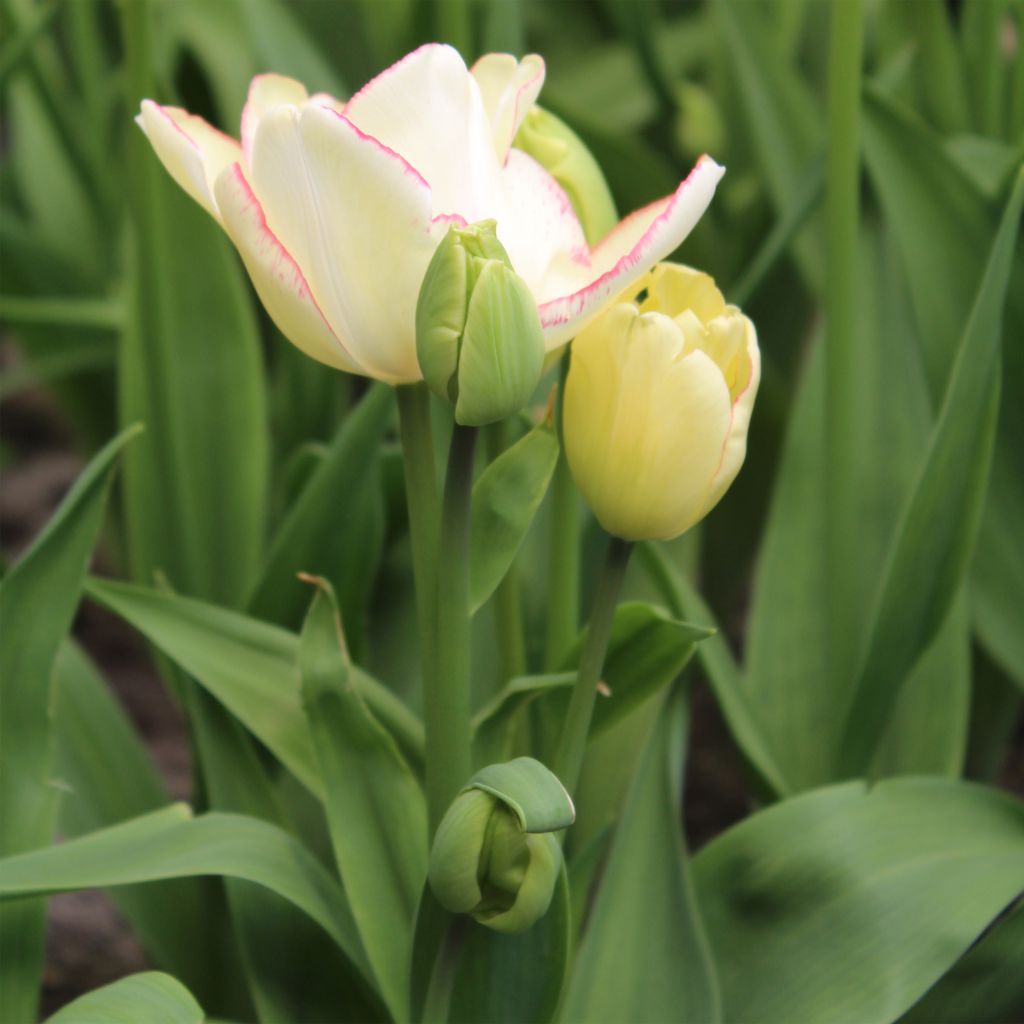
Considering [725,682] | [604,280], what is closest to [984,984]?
[725,682]

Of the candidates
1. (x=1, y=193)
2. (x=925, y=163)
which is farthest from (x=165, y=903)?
(x=1, y=193)

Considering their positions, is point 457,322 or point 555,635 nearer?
point 457,322

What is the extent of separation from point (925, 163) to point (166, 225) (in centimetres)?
48

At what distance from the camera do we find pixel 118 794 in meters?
0.78

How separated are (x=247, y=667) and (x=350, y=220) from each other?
0.28m

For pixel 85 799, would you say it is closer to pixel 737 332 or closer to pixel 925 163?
pixel 737 332

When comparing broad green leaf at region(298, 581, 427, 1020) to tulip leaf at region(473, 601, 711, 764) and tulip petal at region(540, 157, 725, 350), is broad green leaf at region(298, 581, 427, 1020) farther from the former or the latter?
tulip petal at region(540, 157, 725, 350)

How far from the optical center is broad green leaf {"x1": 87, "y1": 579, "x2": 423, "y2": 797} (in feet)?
2.01

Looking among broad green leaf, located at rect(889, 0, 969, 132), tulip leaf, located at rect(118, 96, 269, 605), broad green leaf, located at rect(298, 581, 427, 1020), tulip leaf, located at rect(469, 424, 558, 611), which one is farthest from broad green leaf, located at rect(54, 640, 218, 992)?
broad green leaf, located at rect(889, 0, 969, 132)

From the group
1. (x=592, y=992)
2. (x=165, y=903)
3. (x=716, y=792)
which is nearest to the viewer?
(x=592, y=992)

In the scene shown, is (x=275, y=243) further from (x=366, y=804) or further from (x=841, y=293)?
(x=841, y=293)

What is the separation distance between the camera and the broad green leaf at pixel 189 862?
0.50 meters

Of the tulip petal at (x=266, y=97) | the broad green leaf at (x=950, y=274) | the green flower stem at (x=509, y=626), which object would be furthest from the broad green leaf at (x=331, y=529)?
the broad green leaf at (x=950, y=274)

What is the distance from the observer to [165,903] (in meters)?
0.73
